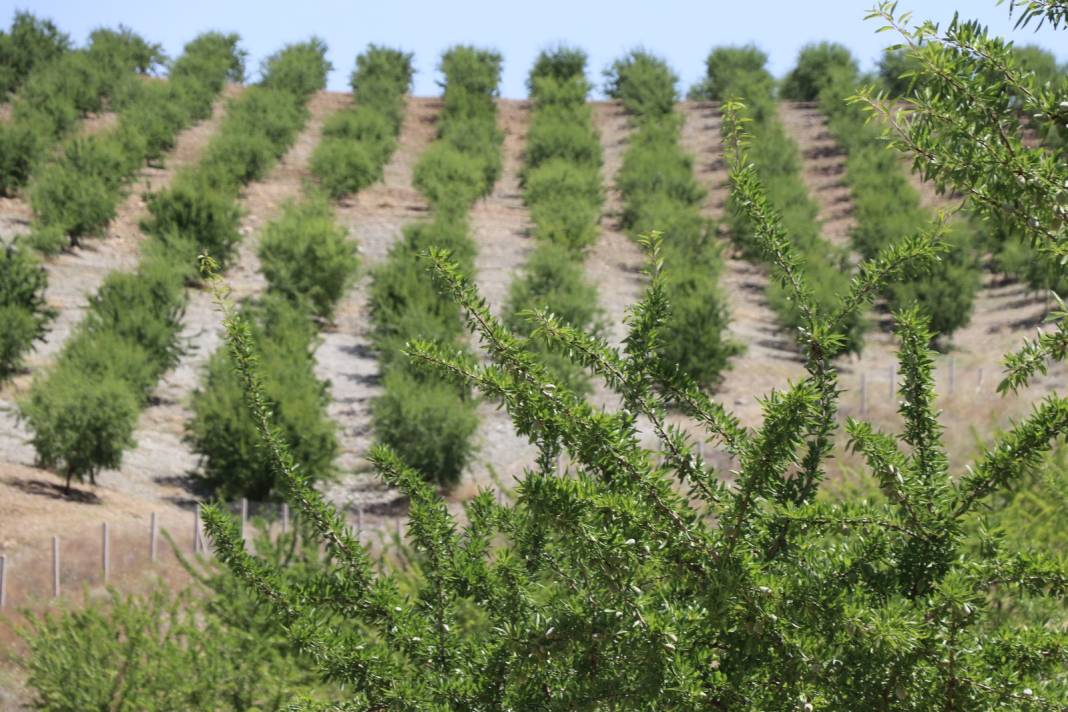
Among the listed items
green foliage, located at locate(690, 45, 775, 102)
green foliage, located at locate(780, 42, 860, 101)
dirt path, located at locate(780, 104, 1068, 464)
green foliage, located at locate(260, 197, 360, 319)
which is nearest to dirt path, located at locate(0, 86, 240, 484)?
green foliage, located at locate(260, 197, 360, 319)

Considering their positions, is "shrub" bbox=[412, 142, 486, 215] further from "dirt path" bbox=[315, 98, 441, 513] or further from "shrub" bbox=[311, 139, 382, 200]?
"shrub" bbox=[311, 139, 382, 200]

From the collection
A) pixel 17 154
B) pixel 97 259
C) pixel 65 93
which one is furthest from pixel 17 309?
pixel 65 93

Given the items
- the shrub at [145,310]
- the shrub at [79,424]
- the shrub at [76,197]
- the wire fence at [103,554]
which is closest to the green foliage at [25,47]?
the shrub at [76,197]

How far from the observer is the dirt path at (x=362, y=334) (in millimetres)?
24031

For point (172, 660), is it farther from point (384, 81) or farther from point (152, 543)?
point (384, 81)

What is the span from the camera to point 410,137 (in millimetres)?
50094

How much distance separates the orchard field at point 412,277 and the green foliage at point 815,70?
0.14 metres

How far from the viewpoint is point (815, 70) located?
5784cm

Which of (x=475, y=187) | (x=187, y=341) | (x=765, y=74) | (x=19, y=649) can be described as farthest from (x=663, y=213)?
(x=19, y=649)

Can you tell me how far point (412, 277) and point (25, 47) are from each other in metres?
26.1

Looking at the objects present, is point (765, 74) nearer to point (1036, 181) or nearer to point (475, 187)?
point (475, 187)

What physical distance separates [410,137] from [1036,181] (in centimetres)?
4740

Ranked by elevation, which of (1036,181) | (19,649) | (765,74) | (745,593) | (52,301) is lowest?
(19,649)

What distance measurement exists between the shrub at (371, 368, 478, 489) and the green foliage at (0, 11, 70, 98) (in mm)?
26681
